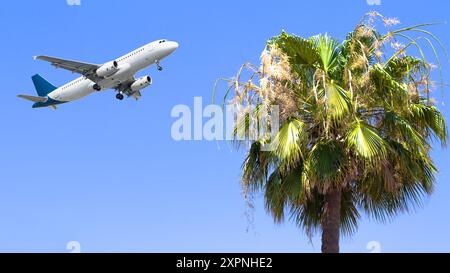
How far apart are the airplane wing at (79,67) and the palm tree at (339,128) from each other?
47505mm

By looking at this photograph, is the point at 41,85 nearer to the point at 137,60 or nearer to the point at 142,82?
the point at 142,82

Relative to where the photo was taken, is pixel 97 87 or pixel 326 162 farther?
pixel 97 87

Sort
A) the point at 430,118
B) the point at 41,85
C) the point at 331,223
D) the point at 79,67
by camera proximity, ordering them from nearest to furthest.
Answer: the point at 331,223 < the point at 430,118 < the point at 79,67 < the point at 41,85

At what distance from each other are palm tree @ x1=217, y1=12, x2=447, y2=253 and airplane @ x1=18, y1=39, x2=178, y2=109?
40561mm

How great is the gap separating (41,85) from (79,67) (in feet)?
77.5

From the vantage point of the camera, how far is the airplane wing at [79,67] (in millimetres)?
63656

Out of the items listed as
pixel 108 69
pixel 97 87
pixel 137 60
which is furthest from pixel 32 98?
pixel 137 60

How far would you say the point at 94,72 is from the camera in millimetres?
64812

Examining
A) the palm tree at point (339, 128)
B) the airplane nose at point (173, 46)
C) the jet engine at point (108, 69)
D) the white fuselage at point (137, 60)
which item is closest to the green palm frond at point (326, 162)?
the palm tree at point (339, 128)

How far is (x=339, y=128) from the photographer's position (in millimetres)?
18172

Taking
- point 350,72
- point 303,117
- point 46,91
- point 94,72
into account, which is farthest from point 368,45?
point 46,91

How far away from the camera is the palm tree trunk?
17609 mm

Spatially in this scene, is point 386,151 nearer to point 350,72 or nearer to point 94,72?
point 350,72
